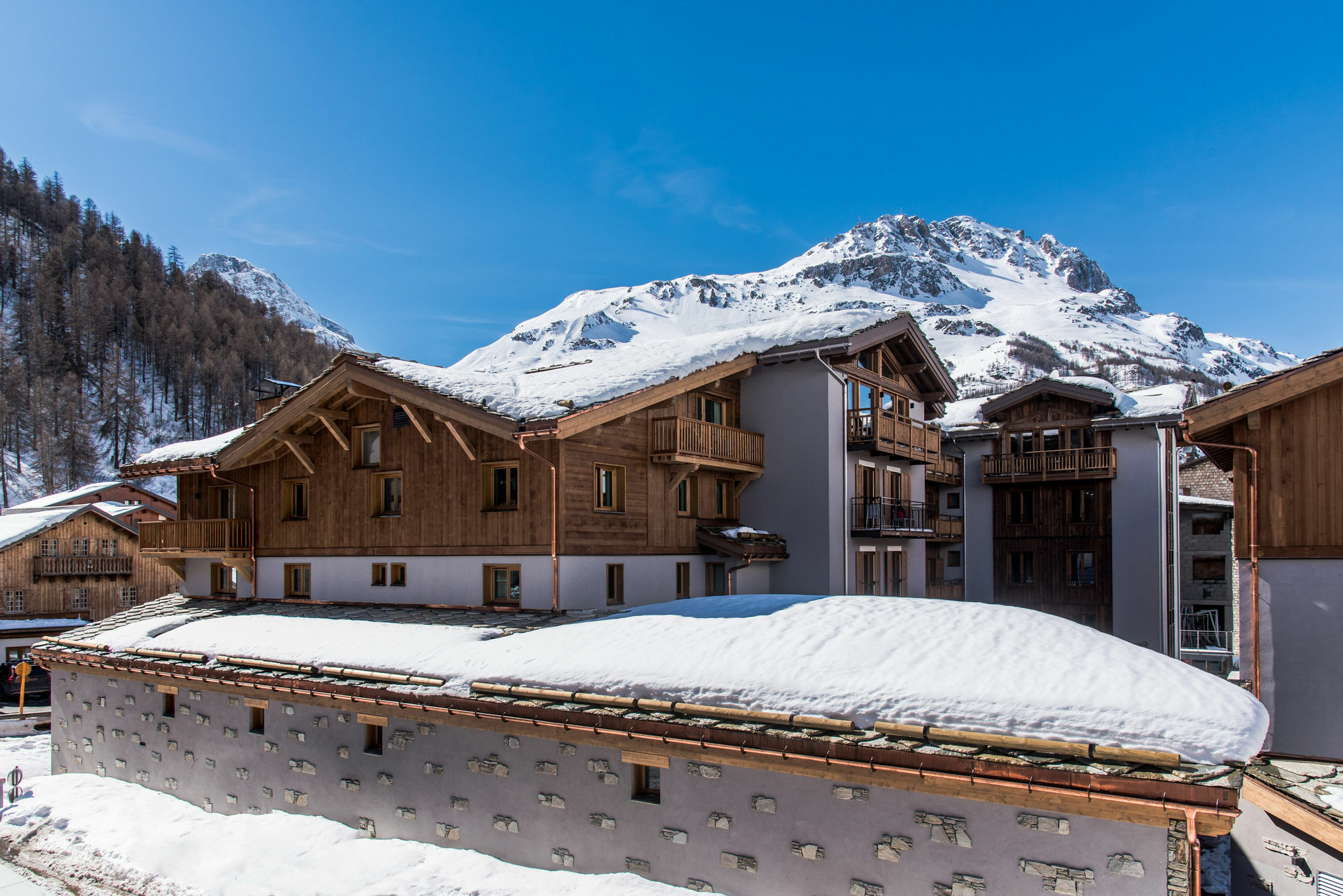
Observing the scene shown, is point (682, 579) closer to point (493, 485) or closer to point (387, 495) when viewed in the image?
point (493, 485)

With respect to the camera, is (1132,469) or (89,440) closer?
(1132,469)

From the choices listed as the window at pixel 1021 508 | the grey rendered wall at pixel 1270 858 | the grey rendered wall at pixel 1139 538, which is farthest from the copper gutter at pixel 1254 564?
the window at pixel 1021 508

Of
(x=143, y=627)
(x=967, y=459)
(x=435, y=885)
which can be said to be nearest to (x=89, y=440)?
(x=143, y=627)

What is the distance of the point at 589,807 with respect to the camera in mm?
11484

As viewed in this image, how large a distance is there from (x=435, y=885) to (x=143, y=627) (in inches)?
523

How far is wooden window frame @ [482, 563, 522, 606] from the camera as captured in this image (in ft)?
59.9

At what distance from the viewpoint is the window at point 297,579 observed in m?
22.2

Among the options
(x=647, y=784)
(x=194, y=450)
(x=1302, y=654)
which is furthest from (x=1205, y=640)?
(x=194, y=450)

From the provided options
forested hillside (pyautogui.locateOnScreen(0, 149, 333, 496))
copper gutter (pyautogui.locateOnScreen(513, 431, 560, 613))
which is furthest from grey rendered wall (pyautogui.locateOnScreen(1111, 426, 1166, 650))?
forested hillside (pyautogui.locateOnScreen(0, 149, 333, 496))

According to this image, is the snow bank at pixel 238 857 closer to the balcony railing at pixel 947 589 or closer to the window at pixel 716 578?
the window at pixel 716 578

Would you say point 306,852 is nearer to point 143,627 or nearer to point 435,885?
point 435,885

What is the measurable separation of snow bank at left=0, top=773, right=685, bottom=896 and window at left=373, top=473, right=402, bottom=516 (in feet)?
23.7

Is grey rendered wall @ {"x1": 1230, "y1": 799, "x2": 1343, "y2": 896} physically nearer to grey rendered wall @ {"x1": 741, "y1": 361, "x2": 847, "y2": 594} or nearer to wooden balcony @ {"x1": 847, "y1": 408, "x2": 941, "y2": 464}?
grey rendered wall @ {"x1": 741, "y1": 361, "x2": 847, "y2": 594}

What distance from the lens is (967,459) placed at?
117 feet
